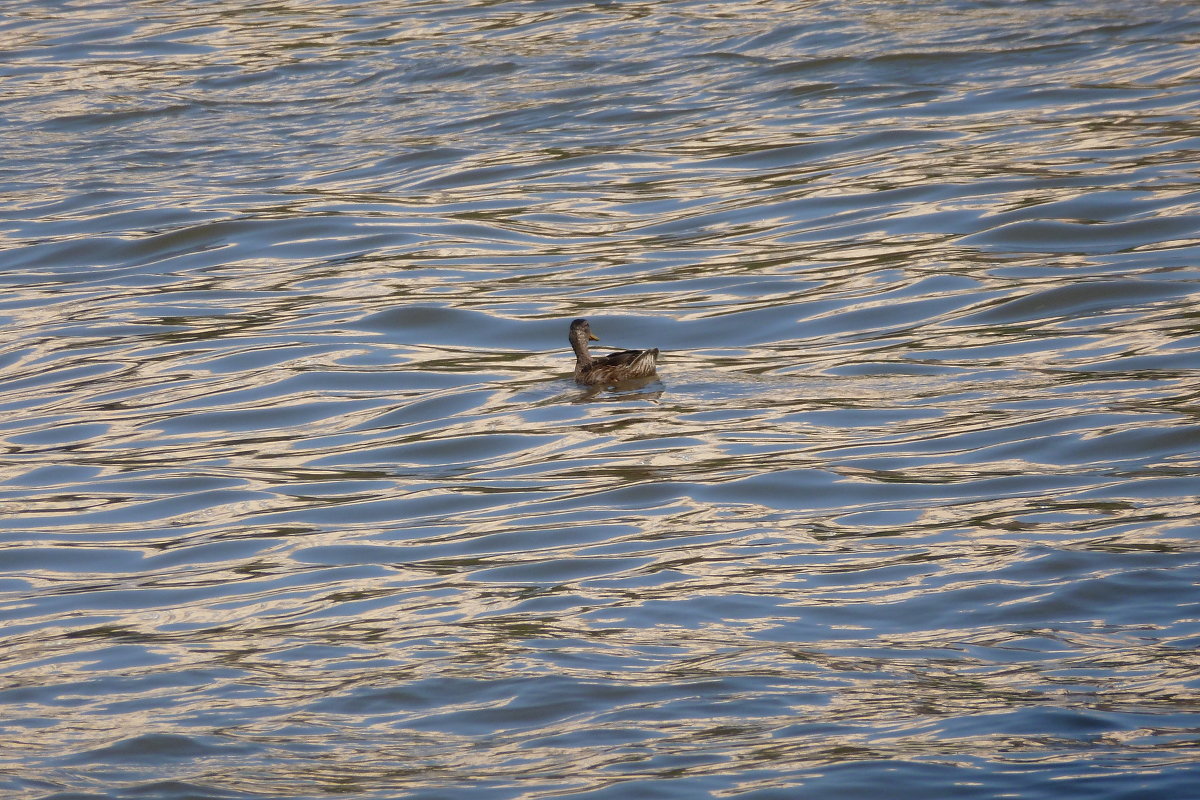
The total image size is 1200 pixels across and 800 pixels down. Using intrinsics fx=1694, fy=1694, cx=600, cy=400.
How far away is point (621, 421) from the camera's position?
9.71m

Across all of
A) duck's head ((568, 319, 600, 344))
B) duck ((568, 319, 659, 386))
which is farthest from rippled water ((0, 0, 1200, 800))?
duck's head ((568, 319, 600, 344))

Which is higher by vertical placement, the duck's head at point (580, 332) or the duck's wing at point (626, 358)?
the duck's head at point (580, 332)

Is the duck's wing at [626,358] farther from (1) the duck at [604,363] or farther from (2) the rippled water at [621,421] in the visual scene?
(2) the rippled water at [621,421]

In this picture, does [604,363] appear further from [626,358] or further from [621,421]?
[621,421]

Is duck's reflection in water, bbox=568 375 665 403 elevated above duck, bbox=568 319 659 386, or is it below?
below

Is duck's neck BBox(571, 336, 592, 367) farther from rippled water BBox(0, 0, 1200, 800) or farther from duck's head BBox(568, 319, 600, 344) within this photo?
rippled water BBox(0, 0, 1200, 800)

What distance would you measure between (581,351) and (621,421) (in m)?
0.84

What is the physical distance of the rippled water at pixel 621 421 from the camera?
5.52m

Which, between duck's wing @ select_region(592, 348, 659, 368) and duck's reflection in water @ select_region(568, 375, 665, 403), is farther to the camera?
duck's reflection in water @ select_region(568, 375, 665, 403)

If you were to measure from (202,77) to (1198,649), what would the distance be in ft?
55.5

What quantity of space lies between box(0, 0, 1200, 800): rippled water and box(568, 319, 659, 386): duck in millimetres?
175

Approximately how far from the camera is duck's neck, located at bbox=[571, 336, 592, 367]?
33.7 feet

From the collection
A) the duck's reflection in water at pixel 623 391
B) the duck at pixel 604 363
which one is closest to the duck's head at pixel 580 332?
the duck at pixel 604 363

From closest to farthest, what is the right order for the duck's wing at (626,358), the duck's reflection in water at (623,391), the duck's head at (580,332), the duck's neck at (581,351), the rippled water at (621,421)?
the rippled water at (621,421)
the duck's wing at (626,358)
the duck's reflection in water at (623,391)
the duck's neck at (581,351)
the duck's head at (580,332)
